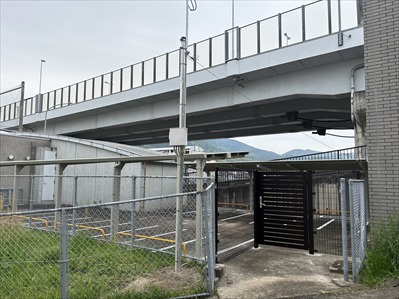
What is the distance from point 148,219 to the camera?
12.6m

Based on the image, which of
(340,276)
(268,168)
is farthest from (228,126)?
(340,276)

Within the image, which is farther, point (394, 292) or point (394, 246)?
point (394, 246)

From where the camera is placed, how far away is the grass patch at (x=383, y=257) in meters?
4.86

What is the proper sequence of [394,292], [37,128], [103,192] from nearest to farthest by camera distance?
1. [394,292]
2. [103,192]
3. [37,128]

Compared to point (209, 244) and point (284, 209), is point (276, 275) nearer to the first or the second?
point (209, 244)

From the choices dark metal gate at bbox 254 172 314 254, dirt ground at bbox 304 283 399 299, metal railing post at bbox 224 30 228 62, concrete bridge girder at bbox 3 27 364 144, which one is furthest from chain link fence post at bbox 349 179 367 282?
metal railing post at bbox 224 30 228 62

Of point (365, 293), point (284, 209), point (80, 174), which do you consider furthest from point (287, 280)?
point (80, 174)

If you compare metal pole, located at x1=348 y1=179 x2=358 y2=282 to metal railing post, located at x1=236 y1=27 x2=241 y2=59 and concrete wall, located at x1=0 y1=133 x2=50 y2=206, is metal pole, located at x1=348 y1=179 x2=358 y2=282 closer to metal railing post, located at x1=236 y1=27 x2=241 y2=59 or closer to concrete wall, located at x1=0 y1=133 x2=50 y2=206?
metal railing post, located at x1=236 y1=27 x2=241 y2=59

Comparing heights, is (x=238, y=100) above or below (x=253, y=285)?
above

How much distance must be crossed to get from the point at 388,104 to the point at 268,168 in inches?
348

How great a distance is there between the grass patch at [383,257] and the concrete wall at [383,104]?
1.99 feet

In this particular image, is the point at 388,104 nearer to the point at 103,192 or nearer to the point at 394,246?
the point at 394,246

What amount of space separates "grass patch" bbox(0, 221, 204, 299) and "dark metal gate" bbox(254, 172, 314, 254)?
9.05 ft

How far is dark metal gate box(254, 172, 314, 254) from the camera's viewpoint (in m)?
7.34
